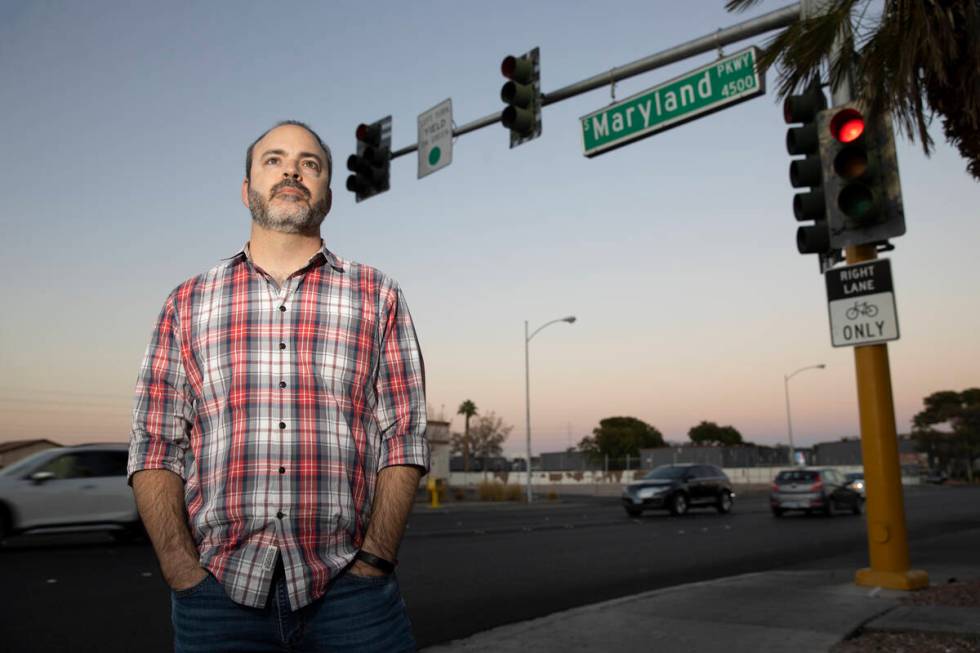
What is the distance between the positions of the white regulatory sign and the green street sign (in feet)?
6.29

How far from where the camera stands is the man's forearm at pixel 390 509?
6.95ft

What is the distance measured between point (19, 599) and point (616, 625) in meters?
6.27

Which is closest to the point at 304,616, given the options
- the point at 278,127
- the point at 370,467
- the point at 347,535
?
the point at 347,535

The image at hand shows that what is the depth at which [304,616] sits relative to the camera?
6.73 ft

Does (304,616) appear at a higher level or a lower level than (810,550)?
higher

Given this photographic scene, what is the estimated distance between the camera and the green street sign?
8.76 meters

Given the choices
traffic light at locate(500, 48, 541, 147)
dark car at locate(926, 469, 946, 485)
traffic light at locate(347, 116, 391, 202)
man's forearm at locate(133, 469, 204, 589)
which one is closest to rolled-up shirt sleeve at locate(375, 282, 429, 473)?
man's forearm at locate(133, 469, 204, 589)

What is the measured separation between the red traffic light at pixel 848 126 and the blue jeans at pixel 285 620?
686 cm

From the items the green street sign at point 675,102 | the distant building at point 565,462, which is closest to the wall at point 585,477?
the distant building at point 565,462

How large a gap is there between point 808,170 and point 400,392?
6.64 m

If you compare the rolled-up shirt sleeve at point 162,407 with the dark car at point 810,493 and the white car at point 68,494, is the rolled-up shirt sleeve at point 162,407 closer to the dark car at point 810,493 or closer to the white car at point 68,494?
the white car at point 68,494

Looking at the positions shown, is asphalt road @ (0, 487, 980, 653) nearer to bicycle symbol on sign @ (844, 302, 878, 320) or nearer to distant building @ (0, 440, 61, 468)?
bicycle symbol on sign @ (844, 302, 878, 320)

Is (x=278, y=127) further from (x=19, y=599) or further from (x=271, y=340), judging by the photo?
(x=19, y=599)

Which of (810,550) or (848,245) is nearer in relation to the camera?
(848,245)
